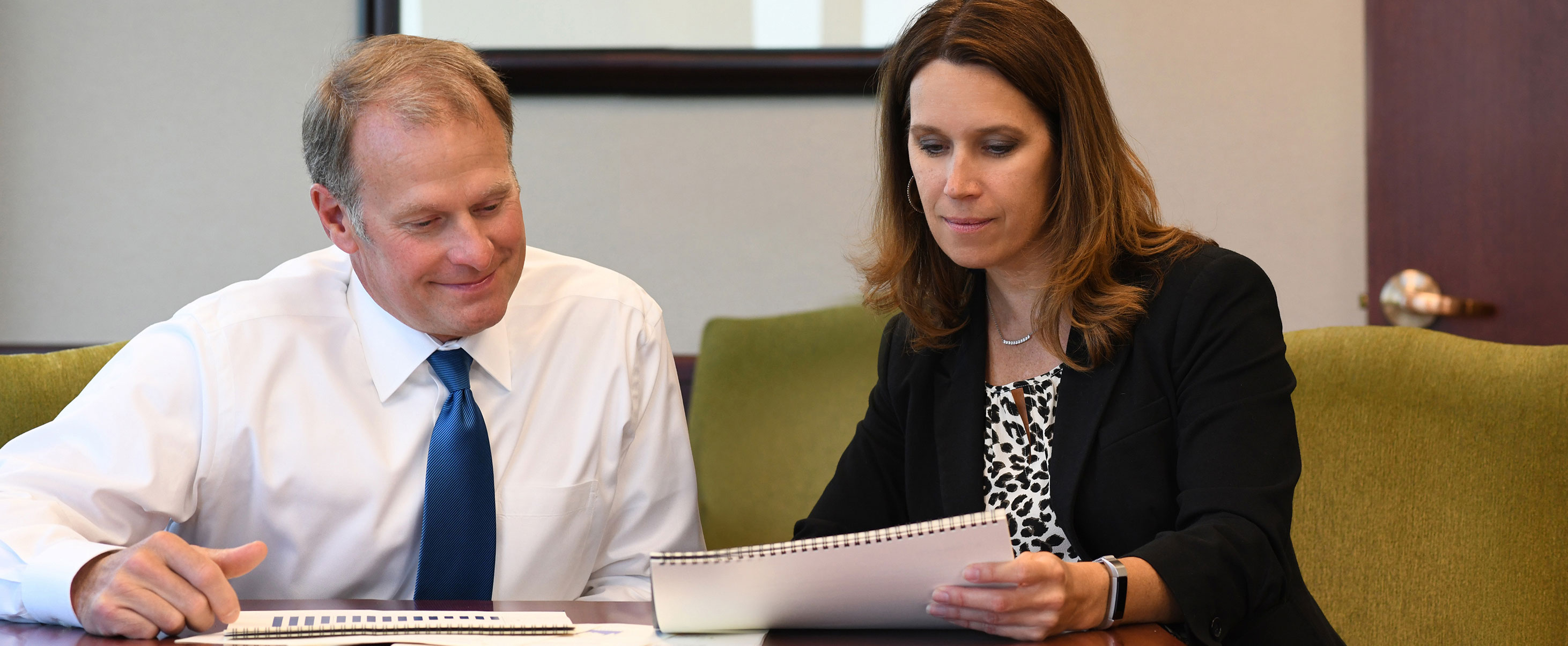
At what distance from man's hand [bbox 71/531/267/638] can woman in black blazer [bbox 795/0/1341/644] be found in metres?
0.67

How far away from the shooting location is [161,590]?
37.9 inches

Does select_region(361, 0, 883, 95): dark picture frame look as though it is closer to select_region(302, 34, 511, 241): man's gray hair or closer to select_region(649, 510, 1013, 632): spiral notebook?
select_region(302, 34, 511, 241): man's gray hair

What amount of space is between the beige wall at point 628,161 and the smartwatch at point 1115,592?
4.77 feet

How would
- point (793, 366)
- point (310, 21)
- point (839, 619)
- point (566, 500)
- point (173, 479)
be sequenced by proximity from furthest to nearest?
point (310, 21)
point (793, 366)
point (566, 500)
point (173, 479)
point (839, 619)

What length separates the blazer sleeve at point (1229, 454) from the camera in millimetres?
1085

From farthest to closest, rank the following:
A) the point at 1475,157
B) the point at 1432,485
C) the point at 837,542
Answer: the point at 1475,157
the point at 1432,485
the point at 837,542

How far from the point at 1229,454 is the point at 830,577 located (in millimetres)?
520

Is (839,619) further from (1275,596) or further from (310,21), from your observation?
(310,21)

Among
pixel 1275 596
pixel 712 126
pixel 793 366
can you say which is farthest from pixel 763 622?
pixel 712 126

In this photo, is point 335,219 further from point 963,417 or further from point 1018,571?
point 1018,571

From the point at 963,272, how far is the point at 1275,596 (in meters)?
0.58

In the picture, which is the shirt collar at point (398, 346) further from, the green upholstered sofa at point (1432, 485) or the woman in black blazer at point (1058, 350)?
the green upholstered sofa at point (1432, 485)

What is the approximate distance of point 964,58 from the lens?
1356mm

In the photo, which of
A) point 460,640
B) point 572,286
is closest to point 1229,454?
point 460,640
